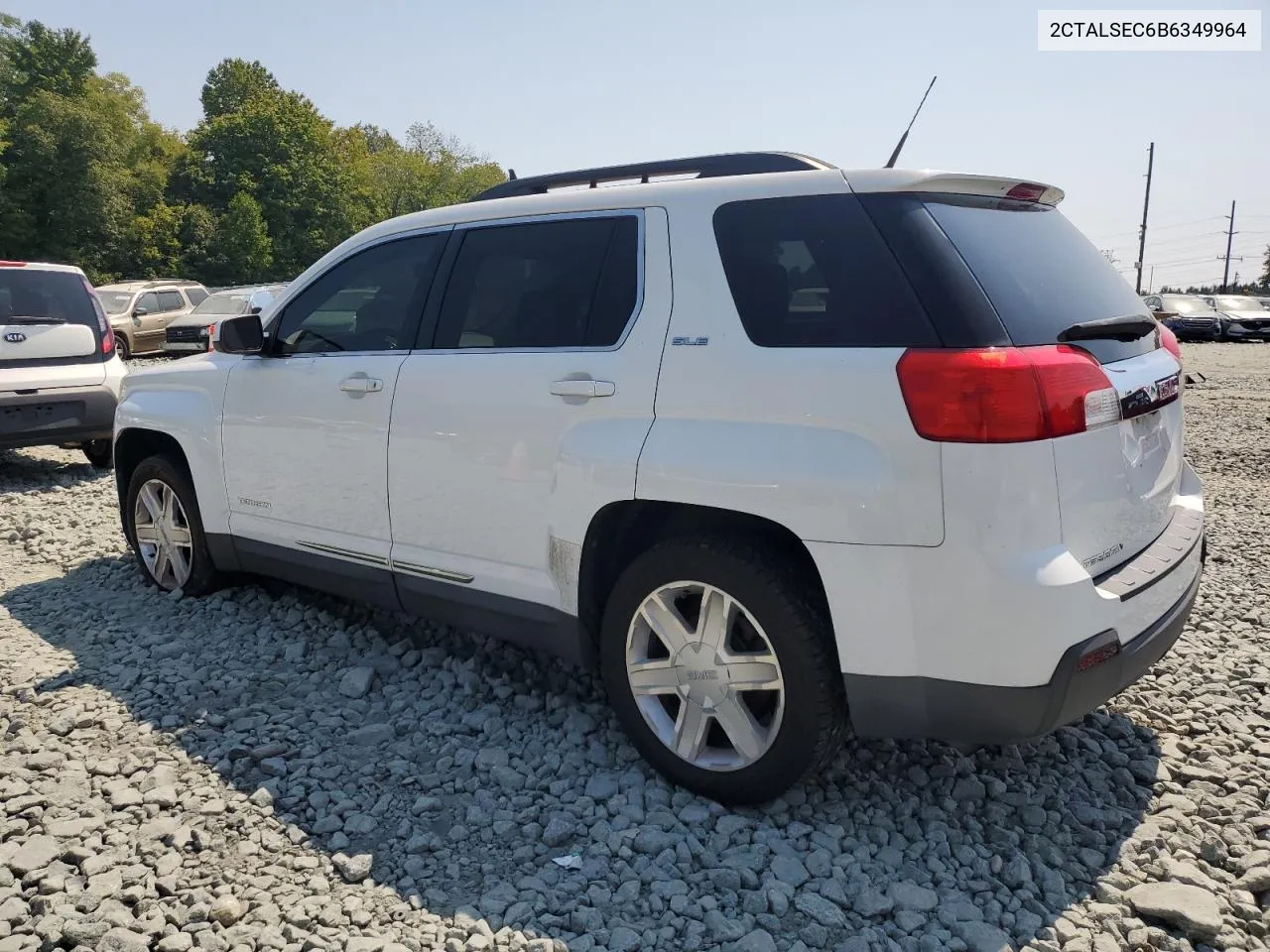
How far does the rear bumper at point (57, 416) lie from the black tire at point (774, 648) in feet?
21.2

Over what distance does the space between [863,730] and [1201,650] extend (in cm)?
235

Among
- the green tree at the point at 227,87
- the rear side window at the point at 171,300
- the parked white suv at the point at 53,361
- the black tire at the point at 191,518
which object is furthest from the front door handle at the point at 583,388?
the green tree at the point at 227,87

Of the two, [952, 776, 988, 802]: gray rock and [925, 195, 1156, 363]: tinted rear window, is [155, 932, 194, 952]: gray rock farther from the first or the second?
[925, 195, 1156, 363]: tinted rear window

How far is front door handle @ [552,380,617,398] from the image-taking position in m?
3.07

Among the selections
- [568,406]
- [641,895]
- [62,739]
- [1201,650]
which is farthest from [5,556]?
[1201,650]

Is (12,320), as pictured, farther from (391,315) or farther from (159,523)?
(391,315)

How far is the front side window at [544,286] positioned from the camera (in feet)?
10.5

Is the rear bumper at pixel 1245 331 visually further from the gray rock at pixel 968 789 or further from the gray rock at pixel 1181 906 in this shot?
the gray rock at pixel 1181 906

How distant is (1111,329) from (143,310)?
21918mm

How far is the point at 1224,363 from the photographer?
19.9 metres

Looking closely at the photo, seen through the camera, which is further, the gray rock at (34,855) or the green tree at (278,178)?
the green tree at (278,178)

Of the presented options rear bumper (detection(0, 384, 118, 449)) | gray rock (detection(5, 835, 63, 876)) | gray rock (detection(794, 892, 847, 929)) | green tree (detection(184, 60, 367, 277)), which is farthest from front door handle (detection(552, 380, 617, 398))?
green tree (detection(184, 60, 367, 277))

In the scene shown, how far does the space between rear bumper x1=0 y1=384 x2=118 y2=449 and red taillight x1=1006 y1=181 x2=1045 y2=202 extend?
7.13 metres

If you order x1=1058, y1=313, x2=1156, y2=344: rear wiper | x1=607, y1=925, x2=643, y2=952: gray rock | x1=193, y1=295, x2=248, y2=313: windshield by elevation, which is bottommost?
x1=607, y1=925, x2=643, y2=952: gray rock
